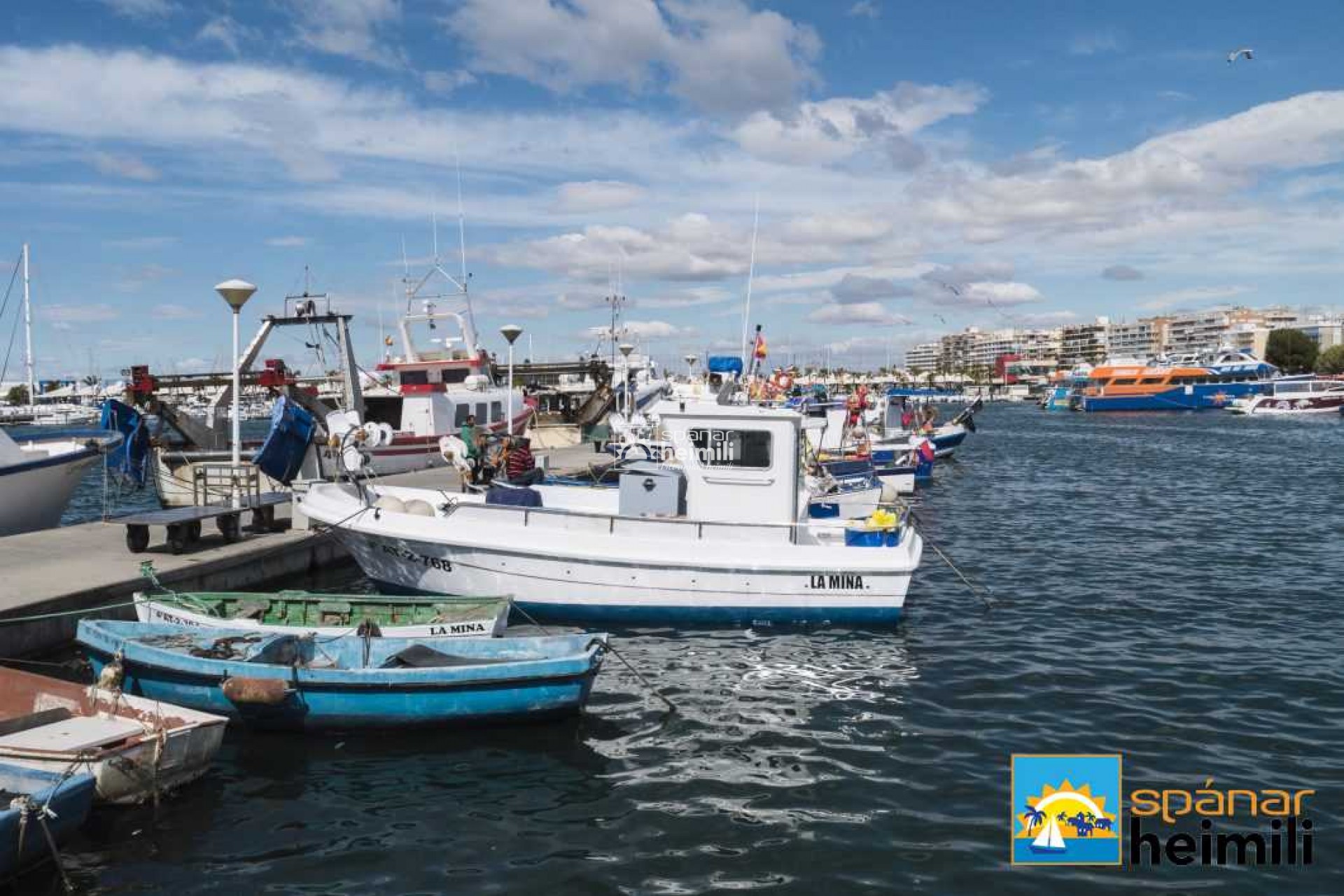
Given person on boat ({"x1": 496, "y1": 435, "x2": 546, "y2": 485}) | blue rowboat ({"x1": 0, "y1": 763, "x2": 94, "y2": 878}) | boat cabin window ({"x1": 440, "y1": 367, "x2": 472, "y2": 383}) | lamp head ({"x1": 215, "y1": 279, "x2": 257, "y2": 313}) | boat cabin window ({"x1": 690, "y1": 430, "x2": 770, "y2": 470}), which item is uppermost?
lamp head ({"x1": 215, "y1": 279, "x2": 257, "y2": 313})

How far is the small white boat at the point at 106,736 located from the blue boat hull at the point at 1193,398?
10638cm

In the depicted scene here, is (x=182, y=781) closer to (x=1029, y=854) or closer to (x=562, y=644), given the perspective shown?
(x=562, y=644)

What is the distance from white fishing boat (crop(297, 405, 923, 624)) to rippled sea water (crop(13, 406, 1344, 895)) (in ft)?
2.22

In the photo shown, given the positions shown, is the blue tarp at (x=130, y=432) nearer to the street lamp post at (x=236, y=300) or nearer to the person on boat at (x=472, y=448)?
the person on boat at (x=472, y=448)

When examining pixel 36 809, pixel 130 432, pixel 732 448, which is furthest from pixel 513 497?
pixel 130 432

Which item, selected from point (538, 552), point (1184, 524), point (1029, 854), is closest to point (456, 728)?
point (538, 552)

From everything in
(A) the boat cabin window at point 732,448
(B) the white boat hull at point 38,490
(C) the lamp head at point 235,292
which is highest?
(C) the lamp head at point 235,292

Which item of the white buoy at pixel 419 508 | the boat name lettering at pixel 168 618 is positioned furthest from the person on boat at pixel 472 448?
the boat name lettering at pixel 168 618

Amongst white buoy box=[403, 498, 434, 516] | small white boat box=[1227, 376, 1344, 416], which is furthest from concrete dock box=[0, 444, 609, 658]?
small white boat box=[1227, 376, 1344, 416]

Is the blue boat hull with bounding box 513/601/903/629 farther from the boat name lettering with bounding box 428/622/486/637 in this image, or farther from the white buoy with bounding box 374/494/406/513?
the white buoy with bounding box 374/494/406/513

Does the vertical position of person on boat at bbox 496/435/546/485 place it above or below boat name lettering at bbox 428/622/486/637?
above

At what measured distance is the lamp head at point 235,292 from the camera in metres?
14.8

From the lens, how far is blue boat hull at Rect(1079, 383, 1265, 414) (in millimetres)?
99125

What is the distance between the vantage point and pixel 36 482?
17.8 m
